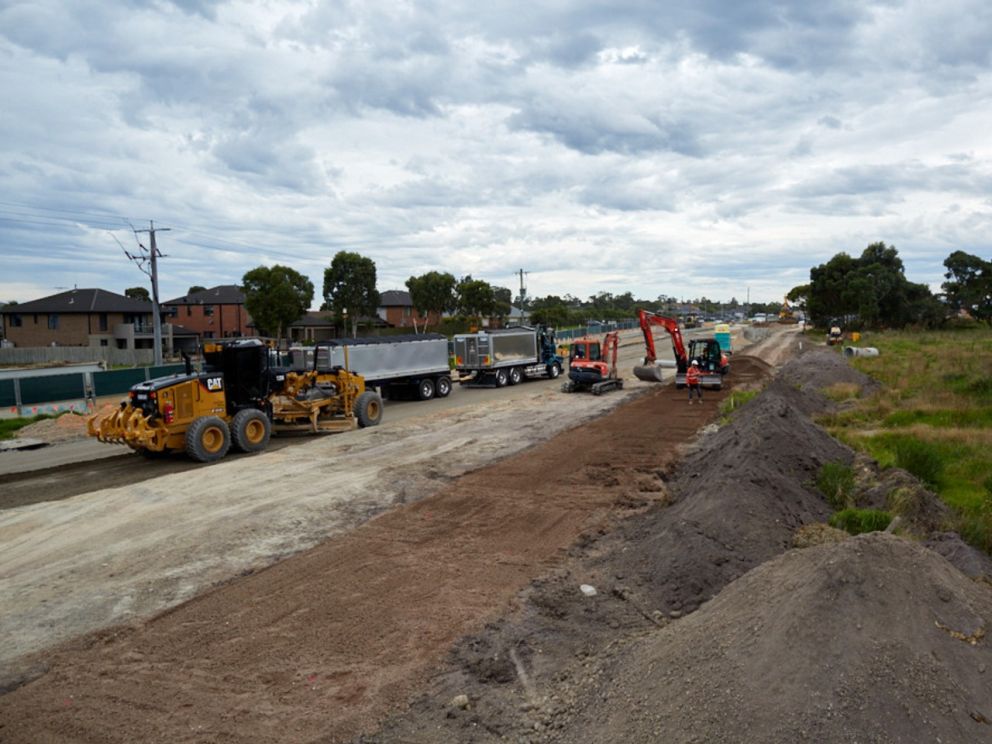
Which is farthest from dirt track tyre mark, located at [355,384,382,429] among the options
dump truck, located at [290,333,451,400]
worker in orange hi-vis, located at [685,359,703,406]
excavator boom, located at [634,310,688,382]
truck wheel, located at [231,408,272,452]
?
excavator boom, located at [634,310,688,382]

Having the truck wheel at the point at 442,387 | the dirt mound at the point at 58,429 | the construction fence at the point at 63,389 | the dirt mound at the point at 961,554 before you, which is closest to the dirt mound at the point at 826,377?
the truck wheel at the point at 442,387

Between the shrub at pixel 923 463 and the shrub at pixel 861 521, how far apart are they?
3865 mm

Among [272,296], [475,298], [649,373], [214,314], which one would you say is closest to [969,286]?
[475,298]

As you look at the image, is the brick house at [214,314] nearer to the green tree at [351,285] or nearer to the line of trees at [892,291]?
the green tree at [351,285]

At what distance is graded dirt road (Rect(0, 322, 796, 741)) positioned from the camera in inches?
253

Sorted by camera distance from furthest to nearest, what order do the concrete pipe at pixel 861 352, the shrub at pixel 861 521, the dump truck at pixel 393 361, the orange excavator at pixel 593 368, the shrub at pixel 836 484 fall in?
1. the concrete pipe at pixel 861 352
2. the orange excavator at pixel 593 368
3. the dump truck at pixel 393 361
4. the shrub at pixel 836 484
5. the shrub at pixel 861 521

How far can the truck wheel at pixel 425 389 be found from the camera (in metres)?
29.9

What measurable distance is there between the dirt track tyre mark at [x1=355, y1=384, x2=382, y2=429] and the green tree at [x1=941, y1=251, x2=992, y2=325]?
75.2 metres

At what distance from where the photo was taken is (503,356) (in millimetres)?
34844

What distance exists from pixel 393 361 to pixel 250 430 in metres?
9.96

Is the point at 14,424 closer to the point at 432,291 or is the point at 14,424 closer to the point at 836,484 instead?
the point at 836,484

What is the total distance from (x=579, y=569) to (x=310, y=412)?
1354cm

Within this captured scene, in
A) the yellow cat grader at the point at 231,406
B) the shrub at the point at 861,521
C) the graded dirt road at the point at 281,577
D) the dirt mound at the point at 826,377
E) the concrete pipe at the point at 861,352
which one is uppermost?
the yellow cat grader at the point at 231,406

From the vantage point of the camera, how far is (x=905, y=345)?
52.0 m
